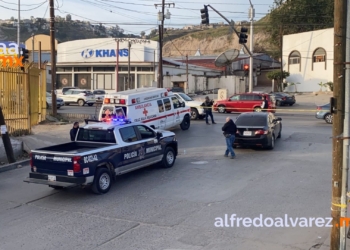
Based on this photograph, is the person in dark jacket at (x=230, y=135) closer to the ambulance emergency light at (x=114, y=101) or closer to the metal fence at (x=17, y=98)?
the ambulance emergency light at (x=114, y=101)

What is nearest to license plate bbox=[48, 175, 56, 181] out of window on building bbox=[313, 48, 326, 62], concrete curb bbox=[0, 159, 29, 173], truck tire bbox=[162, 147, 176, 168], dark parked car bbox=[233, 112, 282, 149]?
truck tire bbox=[162, 147, 176, 168]

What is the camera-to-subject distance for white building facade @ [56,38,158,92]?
176 feet

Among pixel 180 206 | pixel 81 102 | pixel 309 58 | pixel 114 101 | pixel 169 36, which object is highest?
pixel 169 36

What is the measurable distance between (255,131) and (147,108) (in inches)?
219

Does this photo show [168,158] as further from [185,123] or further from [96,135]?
[185,123]

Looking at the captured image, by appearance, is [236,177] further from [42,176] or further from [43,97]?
[43,97]

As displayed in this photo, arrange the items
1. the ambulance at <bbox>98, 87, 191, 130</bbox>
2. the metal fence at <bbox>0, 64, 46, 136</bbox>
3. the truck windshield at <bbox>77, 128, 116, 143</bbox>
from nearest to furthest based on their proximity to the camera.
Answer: the truck windshield at <bbox>77, 128, 116, 143</bbox>, the metal fence at <bbox>0, 64, 46, 136</bbox>, the ambulance at <bbox>98, 87, 191, 130</bbox>

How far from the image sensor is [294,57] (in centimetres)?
5675

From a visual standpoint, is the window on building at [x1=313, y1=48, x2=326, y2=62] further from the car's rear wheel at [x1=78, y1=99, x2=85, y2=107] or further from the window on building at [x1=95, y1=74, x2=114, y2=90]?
the car's rear wheel at [x1=78, y1=99, x2=85, y2=107]

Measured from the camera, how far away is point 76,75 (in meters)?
58.5

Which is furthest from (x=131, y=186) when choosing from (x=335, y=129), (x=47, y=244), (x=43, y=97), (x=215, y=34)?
(x=215, y=34)

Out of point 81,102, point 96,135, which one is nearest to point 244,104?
point 81,102

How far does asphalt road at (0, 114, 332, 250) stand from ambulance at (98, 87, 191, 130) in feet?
14.8

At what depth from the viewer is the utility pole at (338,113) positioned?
20.5 ft
